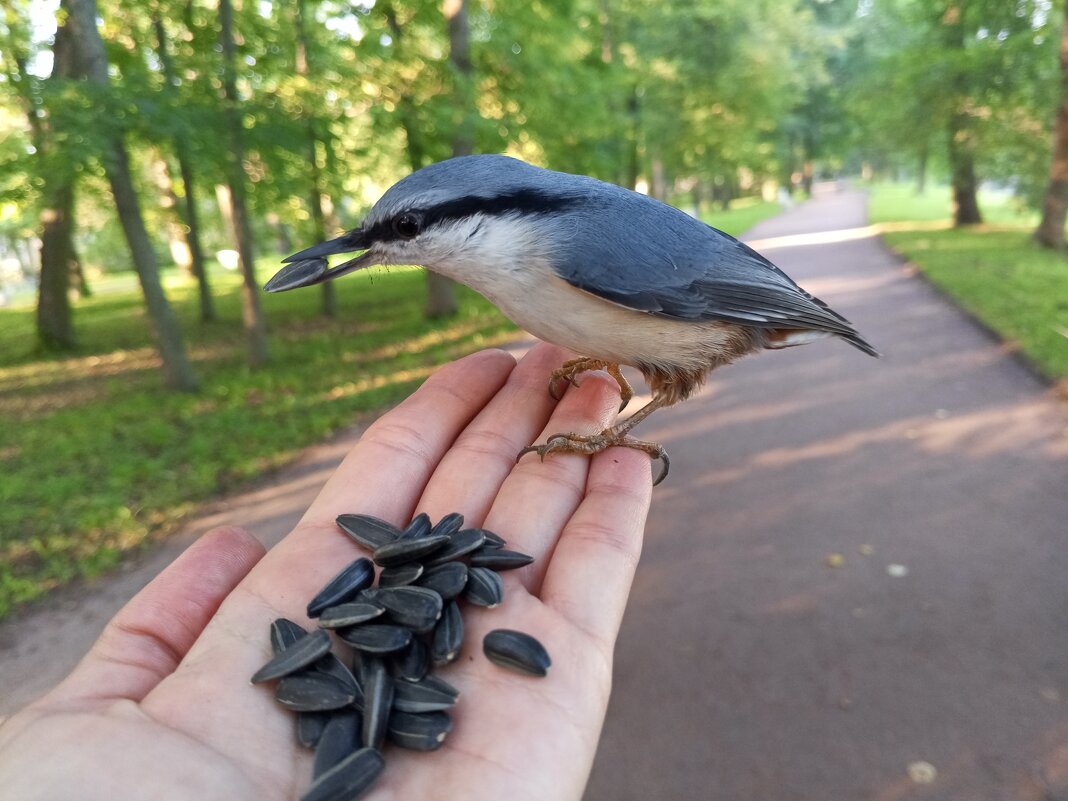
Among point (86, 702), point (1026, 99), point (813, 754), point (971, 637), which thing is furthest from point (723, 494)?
point (1026, 99)

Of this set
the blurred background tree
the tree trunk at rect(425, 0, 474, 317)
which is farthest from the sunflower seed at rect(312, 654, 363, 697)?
the tree trunk at rect(425, 0, 474, 317)

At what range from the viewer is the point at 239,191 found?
689 cm

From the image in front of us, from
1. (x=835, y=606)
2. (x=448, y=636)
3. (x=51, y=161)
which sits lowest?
(x=835, y=606)

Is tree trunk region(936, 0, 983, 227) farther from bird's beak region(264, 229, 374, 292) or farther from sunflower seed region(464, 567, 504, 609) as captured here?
sunflower seed region(464, 567, 504, 609)

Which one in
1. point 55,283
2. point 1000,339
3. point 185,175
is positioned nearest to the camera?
point 1000,339

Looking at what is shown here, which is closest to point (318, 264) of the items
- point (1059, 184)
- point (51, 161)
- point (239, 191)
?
point (51, 161)

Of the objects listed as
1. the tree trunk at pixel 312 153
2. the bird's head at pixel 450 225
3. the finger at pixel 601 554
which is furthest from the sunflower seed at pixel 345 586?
the tree trunk at pixel 312 153

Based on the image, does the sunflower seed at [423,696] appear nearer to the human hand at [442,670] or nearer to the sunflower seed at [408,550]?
the human hand at [442,670]

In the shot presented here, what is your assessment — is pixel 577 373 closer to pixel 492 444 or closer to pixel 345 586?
pixel 492 444

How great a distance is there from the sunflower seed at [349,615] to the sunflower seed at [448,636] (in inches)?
6.7

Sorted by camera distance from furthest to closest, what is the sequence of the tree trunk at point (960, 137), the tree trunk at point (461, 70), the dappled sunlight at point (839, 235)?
1. the dappled sunlight at point (839, 235)
2. the tree trunk at point (960, 137)
3. the tree trunk at point (461, 70)

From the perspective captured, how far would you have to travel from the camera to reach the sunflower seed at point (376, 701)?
63.6 inches

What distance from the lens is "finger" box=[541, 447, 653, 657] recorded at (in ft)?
6.15

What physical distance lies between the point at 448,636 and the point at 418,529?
1.31ft
